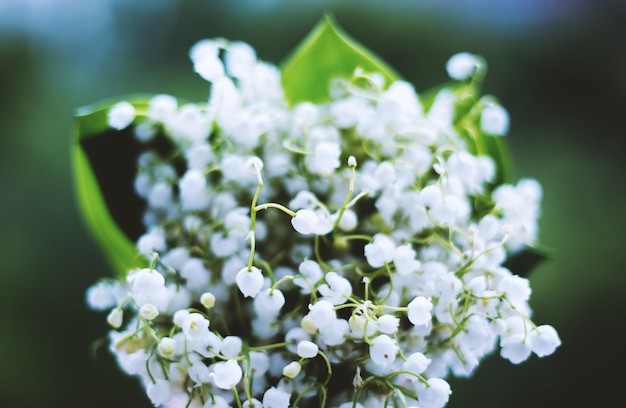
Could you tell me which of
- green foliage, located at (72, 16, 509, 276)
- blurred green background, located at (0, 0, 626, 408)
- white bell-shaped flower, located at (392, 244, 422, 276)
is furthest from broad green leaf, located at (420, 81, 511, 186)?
blurred green background, located at (0, 0, 626, 408)

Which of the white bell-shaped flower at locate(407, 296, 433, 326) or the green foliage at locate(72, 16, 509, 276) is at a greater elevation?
the green foliage at locate(72, 16, 509, 276)

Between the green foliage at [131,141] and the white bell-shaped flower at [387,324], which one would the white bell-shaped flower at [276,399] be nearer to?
the white bell-shaped flower at [387,324]

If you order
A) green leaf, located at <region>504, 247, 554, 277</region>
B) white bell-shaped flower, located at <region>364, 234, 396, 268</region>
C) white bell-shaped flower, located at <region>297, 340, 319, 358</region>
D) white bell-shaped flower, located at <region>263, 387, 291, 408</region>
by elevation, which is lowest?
green leaf, located at <region>504, 247, 554, 277</region>

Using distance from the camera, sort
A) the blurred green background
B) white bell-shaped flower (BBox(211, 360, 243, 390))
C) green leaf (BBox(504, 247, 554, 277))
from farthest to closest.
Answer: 1. the blurred green background
2. green leaf (BBox(504, 247, 554, 277))
3. white bell-shaped flower (BBox(211, 360, 243, 390))

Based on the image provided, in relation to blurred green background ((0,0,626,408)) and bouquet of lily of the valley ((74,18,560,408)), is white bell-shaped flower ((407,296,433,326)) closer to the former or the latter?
bouquet of lily of the valley ((74,18,560,408))

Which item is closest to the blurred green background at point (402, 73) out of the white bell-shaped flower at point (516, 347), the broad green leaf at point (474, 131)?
the broad green leaf at point (474, 131)

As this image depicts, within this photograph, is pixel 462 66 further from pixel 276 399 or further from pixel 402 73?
pixel 402 73

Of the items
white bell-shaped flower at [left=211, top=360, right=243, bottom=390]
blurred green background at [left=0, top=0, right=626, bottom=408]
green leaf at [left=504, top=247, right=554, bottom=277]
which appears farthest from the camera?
blurred green background at [left=0, top=0, right=626, bottom=408]

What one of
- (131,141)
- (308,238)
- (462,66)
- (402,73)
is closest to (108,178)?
(131,141)

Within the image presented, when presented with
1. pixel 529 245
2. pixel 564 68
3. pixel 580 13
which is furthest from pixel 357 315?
pixel 580 13
